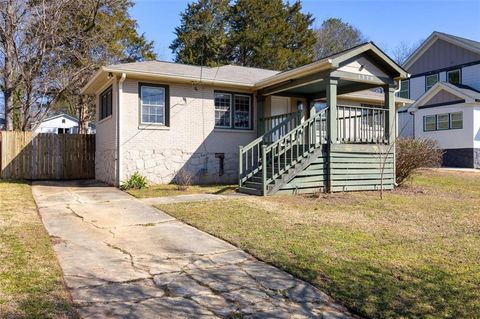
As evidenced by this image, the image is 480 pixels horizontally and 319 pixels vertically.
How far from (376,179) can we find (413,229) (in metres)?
5.11

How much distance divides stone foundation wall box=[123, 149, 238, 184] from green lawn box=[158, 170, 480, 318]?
13.2ft

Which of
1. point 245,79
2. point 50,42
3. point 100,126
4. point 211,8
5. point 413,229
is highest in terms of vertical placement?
point 211,8

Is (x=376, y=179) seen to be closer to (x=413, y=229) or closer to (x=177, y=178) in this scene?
(x=413, y=229)

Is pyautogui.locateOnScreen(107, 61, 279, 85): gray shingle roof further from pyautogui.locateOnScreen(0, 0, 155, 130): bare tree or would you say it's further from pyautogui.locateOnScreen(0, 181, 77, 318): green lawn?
pyautogui.locateOnScreen(0, 0, 155, 130): bare tree

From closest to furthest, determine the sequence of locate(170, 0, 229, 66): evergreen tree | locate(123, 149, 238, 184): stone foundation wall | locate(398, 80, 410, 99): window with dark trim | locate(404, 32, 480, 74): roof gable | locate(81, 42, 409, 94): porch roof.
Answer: locate(81, 42, 409, 94): porch roof, locate(123, 149, 238, 184): stone foundation wall, locate(404, 32, 480, 74): roof gable, locate(398, 80, 410, 99): window with dark trim, locate(170, 0, 229, 66): evergreen tree

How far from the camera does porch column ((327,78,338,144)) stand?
10.7 m

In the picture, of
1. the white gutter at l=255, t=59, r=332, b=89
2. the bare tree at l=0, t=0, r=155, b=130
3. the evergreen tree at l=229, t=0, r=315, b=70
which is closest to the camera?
the white gutter at l=255, t=59, r=332, b=89

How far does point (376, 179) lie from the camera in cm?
1162

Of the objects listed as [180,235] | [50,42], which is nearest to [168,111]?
[180,235]

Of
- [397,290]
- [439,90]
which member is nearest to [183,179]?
[397,290]

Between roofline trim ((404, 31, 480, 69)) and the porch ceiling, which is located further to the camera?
roofline trim ((404, 31, 480, 69))

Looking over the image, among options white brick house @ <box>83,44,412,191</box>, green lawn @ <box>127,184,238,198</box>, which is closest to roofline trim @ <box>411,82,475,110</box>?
white brick house @ <box>83,44,412,191</box>

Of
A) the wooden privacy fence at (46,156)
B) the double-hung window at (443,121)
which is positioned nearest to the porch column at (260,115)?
the wooden privacy fence at (46,156)

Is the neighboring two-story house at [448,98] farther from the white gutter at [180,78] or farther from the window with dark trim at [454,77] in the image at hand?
the white gutter at [180,78]
